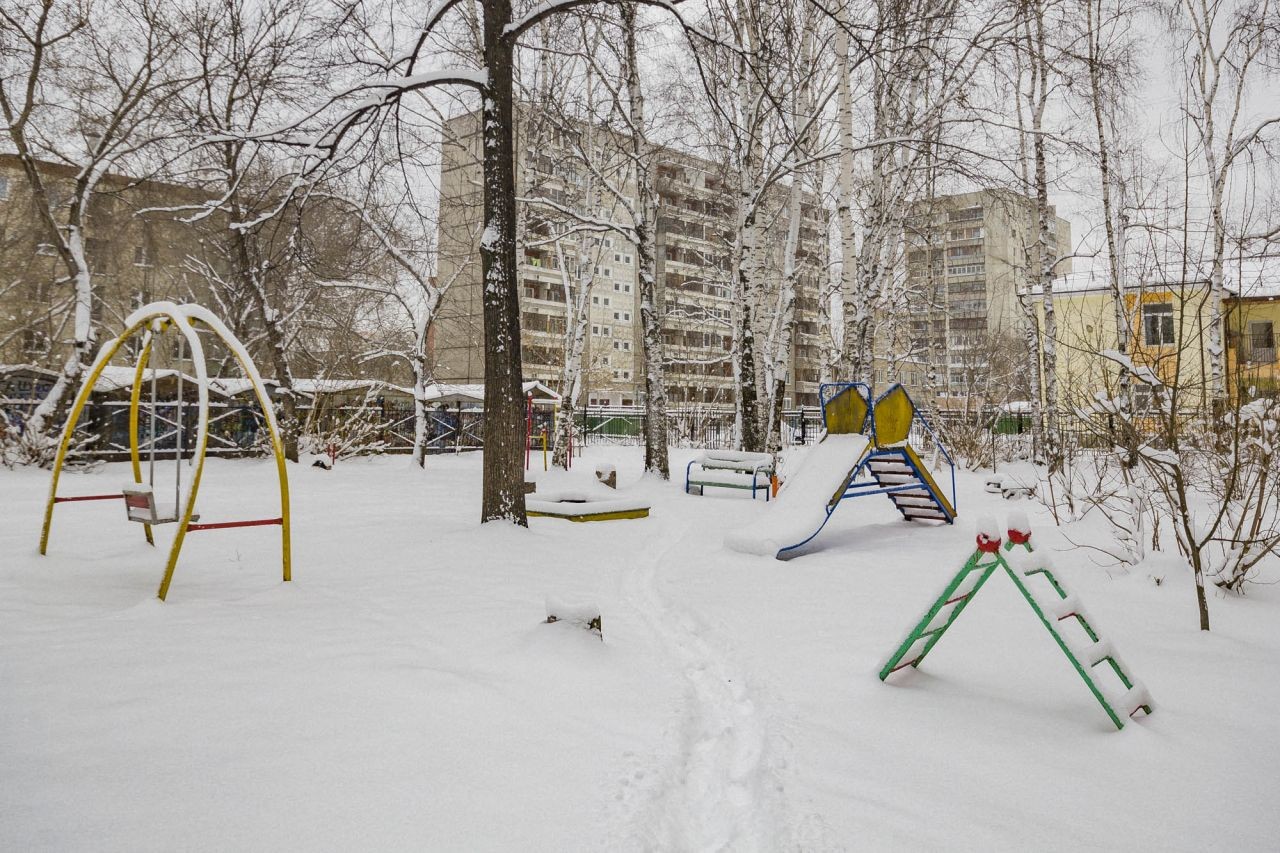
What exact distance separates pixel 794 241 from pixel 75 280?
50.8 ft

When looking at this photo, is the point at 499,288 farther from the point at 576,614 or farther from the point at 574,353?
the point at 574,353

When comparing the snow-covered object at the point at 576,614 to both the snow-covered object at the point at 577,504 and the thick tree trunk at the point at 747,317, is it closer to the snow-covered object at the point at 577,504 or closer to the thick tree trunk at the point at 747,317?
the snow-covered object at the point at 577,504

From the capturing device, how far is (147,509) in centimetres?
482

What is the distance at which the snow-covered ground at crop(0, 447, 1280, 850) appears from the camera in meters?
2.31

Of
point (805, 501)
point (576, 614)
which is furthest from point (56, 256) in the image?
point (576, 614)

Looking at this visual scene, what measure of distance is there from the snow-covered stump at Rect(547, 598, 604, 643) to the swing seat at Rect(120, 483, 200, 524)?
8.55 ft

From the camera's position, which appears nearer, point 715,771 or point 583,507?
point 715,771

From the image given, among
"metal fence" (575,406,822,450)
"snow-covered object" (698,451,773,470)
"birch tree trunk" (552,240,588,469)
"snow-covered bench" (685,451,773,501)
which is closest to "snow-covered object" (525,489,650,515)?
"snow-covered bench" (685,451,773,501)

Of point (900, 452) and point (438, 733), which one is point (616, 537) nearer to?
point (900, 452)

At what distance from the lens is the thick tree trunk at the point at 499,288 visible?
7.06 m

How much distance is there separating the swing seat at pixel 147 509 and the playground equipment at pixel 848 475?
4.98 metres

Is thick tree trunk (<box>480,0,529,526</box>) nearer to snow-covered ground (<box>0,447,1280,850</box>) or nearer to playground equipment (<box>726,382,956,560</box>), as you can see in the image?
snow-covered ground (<box>0,447,1280,850</box>)

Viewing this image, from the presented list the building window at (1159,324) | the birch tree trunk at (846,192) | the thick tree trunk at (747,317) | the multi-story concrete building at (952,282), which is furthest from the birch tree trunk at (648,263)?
the building window at (1159,324)

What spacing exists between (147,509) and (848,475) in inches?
256
